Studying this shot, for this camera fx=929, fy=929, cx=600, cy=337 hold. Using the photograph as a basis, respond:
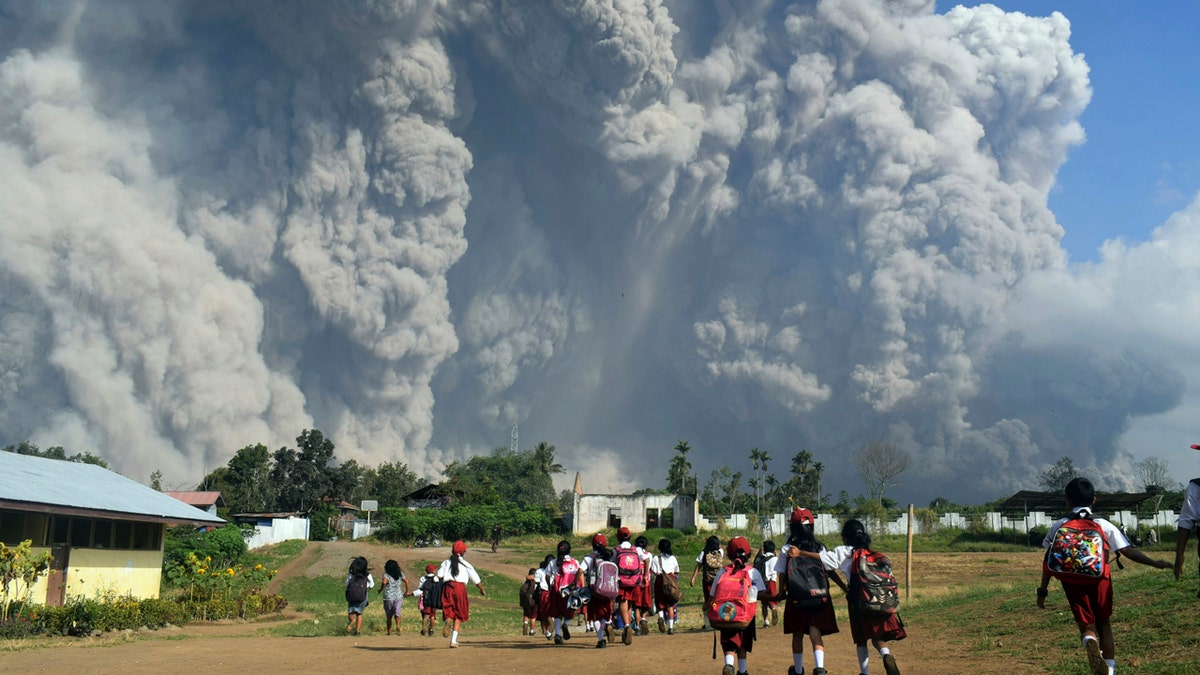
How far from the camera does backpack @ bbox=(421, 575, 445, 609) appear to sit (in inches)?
661

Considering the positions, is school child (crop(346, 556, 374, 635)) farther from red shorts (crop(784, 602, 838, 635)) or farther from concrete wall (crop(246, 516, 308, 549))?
concrete wall (crop(246, 516, 308, 549))

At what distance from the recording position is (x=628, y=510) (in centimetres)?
7025

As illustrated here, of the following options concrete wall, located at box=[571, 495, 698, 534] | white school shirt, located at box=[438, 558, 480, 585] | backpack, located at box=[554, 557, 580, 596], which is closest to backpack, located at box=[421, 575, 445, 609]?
white school shirt, located at box=[438, 558, 480, 585]

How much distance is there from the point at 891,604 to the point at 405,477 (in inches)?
4133

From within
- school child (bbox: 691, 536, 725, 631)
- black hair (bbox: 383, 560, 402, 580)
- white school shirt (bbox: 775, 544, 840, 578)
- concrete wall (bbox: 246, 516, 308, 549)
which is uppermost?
white school shirt (bbox: 775, 544, 840, 578)

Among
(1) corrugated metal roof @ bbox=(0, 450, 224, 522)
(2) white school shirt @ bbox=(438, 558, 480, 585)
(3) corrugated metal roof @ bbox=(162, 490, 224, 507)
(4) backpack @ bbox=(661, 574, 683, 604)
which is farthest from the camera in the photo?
(3) corrugated metal roof @ bbox=(162, 490, 224, 507)

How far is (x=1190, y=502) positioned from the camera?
7.71 m

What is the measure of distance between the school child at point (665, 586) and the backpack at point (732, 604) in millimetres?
5670

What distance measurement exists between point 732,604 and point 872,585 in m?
1.58

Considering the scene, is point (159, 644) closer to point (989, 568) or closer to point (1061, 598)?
point (1061, 598)

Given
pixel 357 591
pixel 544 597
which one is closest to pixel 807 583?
pixel 544 597

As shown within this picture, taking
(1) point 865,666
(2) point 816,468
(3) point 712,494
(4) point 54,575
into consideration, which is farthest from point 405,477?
(1) point 865,666

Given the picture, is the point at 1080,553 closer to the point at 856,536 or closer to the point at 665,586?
the point at 856,536

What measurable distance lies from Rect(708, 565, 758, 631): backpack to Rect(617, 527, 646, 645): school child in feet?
12.7
